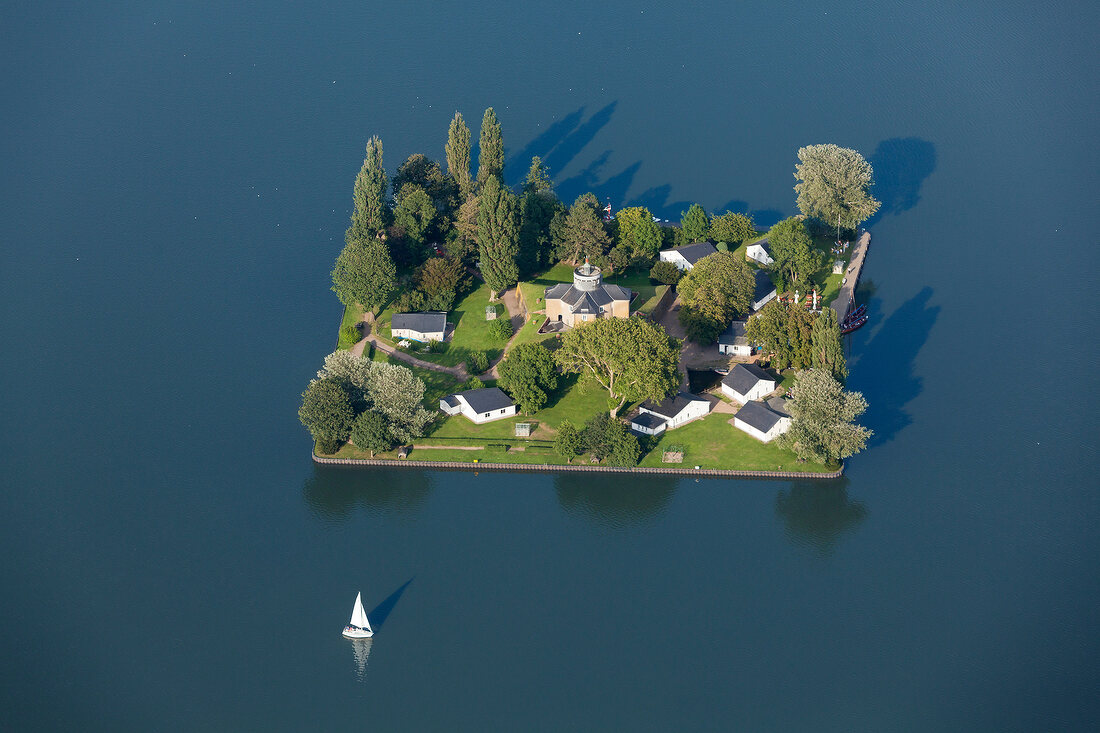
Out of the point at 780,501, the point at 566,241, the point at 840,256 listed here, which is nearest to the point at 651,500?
the point at 780,501

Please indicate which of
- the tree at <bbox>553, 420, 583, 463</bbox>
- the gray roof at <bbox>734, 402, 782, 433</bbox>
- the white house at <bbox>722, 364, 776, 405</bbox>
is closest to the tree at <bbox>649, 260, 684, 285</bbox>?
the white house at <bbox>722, 364, 776, 405</bbox>

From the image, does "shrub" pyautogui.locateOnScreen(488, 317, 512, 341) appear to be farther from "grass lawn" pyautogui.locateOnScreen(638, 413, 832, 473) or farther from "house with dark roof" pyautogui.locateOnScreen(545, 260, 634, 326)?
"grass lawn" pyautogui.locateOnScreen(638, 413, 832, 473)

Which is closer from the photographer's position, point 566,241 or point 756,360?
point 756,360

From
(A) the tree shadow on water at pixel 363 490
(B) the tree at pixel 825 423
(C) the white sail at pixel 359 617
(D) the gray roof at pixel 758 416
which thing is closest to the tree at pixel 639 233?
(D) the gray roof at pixel 758 416

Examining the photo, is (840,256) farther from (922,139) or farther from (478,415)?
(478,415)

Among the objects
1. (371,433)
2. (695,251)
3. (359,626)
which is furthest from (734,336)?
(359,626)

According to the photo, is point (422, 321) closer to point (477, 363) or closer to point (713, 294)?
point (477, 363)

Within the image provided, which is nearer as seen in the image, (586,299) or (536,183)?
(586,299)
